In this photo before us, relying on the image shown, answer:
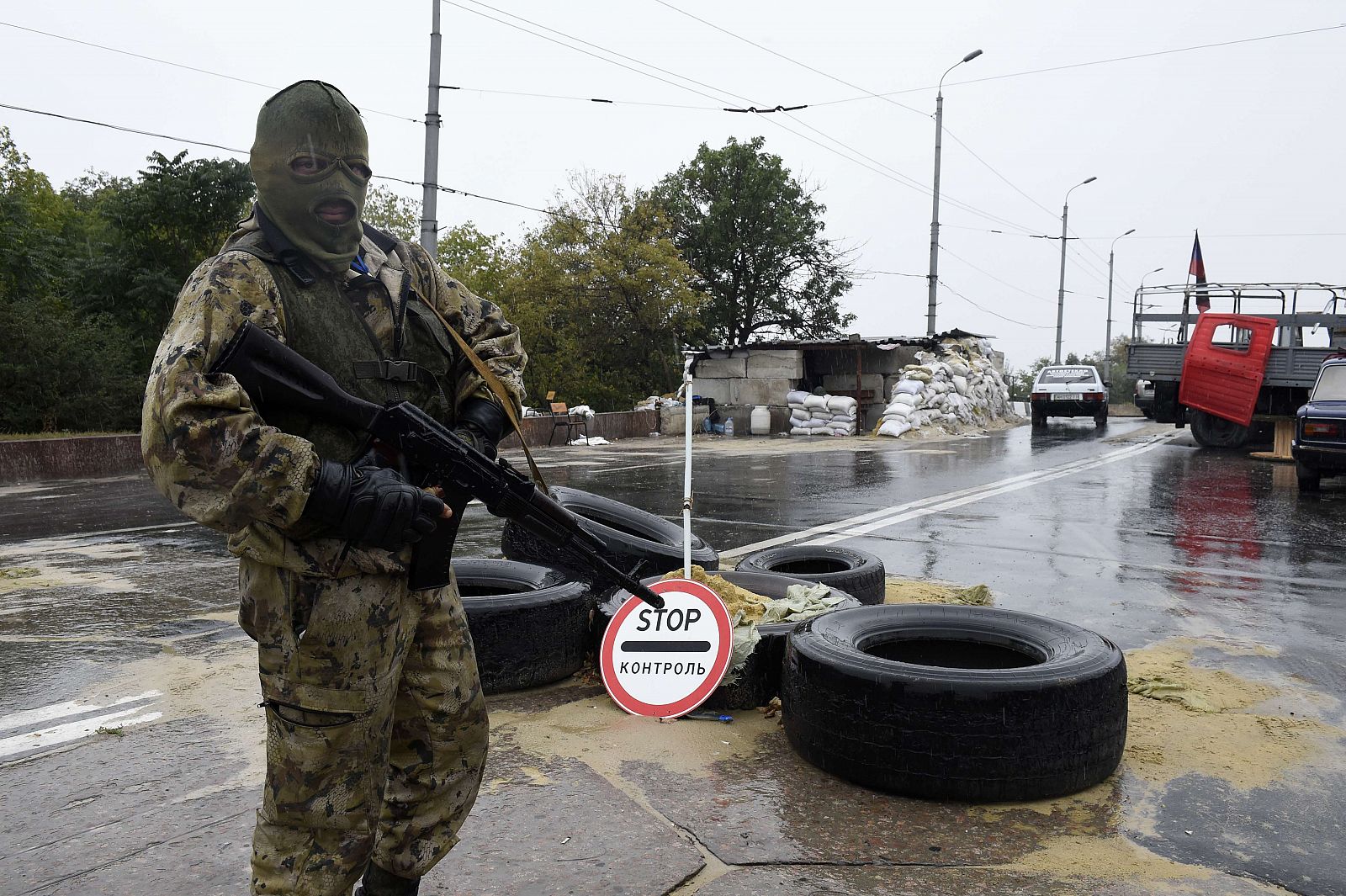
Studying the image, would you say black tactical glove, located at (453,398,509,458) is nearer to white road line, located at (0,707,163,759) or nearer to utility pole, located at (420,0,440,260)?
white road line, located at (0,707,163,759)

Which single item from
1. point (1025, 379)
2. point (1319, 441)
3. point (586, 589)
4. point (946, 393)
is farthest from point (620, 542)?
point (1025, 379)

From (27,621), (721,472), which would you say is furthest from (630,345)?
(27,621)

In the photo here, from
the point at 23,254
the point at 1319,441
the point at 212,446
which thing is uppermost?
the point at 23,254

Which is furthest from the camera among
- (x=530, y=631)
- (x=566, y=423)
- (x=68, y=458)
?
(x=566, y=423)

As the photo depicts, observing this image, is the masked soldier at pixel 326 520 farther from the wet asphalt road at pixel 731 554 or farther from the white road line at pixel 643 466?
the white road line at pixel 643 466

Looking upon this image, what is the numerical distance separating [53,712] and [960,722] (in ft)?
11.8

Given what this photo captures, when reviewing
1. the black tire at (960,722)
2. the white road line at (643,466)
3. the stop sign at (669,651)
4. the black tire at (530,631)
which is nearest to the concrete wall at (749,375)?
the white road line at (643,466)

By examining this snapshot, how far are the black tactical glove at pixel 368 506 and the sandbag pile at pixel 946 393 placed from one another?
918 inches

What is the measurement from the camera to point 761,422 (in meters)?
26.2

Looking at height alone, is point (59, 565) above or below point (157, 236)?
below

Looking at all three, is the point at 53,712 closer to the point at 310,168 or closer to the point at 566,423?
the point at 310,168

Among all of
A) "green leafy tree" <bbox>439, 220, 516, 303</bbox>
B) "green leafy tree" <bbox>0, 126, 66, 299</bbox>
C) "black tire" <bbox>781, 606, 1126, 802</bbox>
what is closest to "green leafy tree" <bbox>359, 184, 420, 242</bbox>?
"green leafy tree" <bbox>439, 220, 516, 303</bbox>

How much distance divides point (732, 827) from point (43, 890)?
189 centimetres

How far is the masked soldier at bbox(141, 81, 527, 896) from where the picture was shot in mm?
1904
